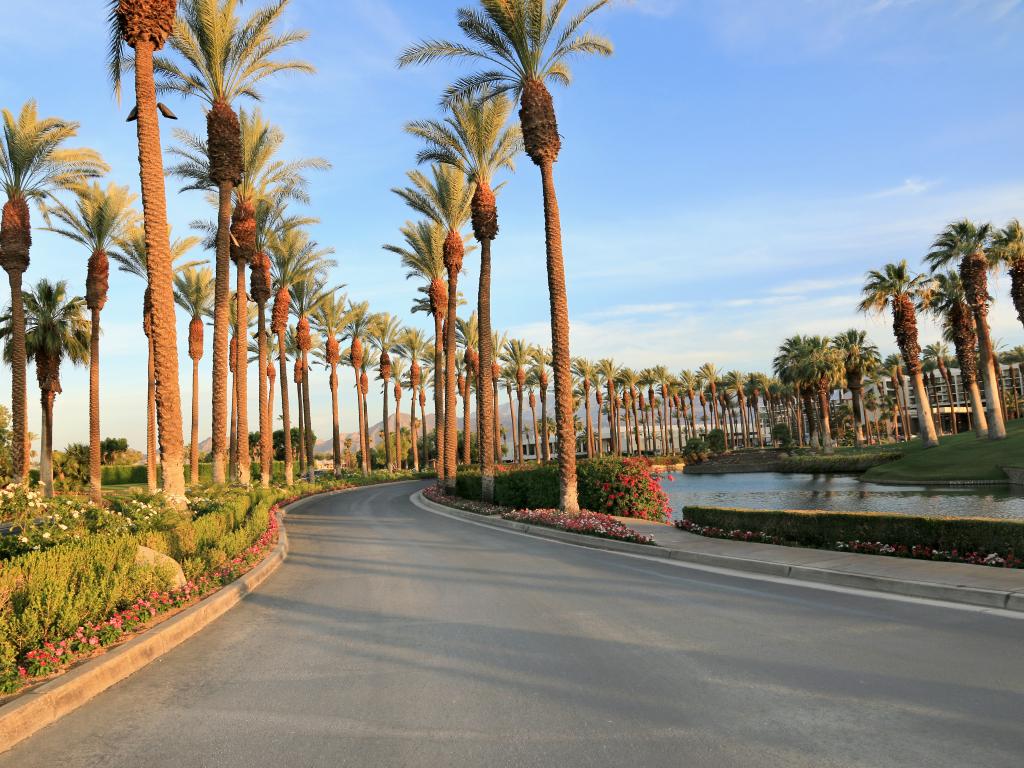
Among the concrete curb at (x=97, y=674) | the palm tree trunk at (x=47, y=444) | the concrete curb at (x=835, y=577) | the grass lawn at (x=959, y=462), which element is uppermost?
the palm tree trunk at (x=47, y=444)

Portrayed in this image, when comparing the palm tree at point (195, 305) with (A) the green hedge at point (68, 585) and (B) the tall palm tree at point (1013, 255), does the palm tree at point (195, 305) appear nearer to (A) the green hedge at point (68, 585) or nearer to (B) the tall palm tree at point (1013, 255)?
(A) the green hedge at point (68, 585)

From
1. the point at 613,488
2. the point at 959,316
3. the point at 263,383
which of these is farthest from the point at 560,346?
the point at 959,316

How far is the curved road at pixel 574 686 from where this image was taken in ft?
13.3

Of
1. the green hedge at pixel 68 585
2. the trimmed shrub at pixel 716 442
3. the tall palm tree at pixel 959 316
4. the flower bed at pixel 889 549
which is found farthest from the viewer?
the trimmed shrub at pixel 716 442

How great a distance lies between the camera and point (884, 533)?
10914 mm

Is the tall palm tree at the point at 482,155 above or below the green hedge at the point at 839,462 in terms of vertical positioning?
above

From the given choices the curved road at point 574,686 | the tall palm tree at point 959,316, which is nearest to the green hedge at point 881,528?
the curved road at point 574,686

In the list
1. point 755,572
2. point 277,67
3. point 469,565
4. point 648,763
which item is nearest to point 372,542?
point 469,565

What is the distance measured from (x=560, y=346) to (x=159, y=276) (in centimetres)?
1033

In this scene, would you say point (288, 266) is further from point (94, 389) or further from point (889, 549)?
point (889, 549)

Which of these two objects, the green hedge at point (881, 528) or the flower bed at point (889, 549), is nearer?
the flower bed at point (889, 549)

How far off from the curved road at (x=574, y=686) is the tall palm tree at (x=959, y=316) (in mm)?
49592

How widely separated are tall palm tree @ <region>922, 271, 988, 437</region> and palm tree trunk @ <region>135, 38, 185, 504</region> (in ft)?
165

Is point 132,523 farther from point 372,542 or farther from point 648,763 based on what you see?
point 648,763
